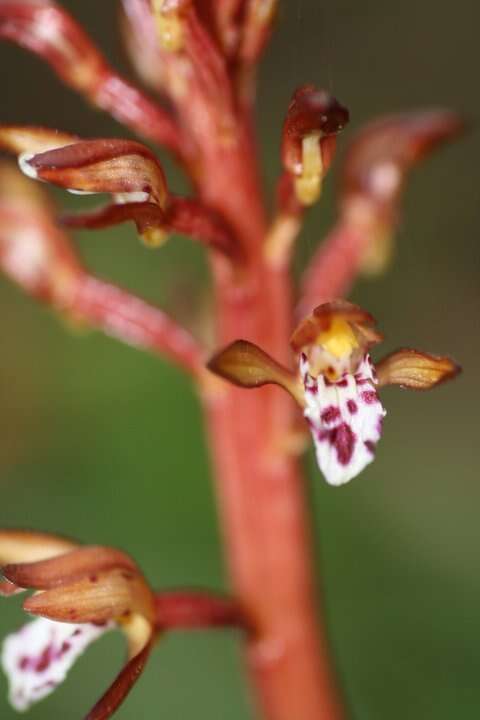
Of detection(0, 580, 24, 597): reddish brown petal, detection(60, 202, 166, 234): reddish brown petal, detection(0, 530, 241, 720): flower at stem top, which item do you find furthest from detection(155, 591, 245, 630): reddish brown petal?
detection(60, 202, 166, 234): reddish brown petal

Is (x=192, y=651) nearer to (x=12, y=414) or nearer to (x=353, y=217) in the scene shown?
(x=12, y=414)

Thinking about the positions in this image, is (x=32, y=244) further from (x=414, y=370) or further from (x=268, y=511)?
(x=414, y=370)

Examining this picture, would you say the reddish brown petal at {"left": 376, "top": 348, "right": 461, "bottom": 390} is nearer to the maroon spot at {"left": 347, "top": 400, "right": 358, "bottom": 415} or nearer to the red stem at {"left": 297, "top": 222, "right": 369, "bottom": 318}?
the maroon spot at {"left": 347, "top": 400, "right": 358, "bottom": 415}

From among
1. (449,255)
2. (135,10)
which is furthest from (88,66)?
(449,255)

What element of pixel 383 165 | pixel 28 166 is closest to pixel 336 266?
A: pixel 383 165

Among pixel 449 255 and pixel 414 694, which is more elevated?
pixel 449 255

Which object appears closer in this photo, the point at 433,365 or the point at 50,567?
the point at 433,365

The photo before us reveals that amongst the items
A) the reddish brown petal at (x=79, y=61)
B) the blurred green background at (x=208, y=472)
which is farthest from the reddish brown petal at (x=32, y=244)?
the reddish brown petal at (x=79, y=61)

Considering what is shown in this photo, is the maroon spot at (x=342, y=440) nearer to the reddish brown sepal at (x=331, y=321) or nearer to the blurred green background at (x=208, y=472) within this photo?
the reddish brown sepal at (x=331, y=321)
